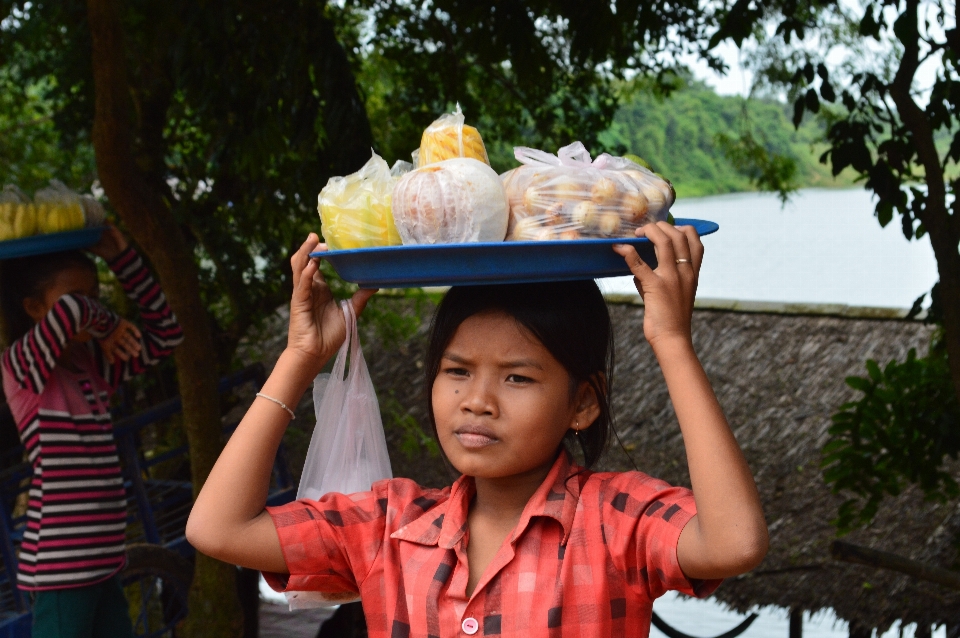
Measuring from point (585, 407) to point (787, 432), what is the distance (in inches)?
178

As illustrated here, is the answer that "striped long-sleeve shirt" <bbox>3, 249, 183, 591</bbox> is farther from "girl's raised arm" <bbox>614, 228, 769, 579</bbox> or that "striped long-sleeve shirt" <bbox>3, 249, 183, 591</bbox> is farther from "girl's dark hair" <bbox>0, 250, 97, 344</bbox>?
"girl's raised arm" <bbox>614, 228, 769, 579</bbox>

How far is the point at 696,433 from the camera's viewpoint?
127 centimetres

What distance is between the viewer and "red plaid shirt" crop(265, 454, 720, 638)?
135 cm

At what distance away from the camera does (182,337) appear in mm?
3193

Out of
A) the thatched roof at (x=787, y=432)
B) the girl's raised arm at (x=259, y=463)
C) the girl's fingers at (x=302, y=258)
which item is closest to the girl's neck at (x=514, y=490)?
the girl's raised arm at (x=259, y=463)

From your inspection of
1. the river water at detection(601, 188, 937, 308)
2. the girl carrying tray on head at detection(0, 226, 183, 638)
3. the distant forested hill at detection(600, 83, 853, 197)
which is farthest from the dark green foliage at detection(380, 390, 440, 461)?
the distant forested hill at detection(600, 83, 853, 197)

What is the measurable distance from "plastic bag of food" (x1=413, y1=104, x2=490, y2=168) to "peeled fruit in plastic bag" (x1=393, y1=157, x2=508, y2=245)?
0.08 metres

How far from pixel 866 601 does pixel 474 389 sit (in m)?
3.50

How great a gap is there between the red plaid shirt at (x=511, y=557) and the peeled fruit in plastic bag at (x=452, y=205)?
411mm

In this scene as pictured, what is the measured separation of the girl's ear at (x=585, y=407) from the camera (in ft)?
5.00

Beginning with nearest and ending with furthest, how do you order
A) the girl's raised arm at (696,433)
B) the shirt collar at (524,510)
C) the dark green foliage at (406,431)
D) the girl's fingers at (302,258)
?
the girl's raised arm at (696,433) < the shirt collar at (524,510) < the girl's fingers at (302,258) < the dark green foliage at (406,431)

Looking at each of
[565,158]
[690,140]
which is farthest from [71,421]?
[690,140]

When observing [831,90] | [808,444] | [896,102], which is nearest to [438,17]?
[831,90]

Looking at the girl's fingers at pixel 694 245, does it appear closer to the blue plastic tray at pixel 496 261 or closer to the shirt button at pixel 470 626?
the blue plastic tray at pixel 496 261
